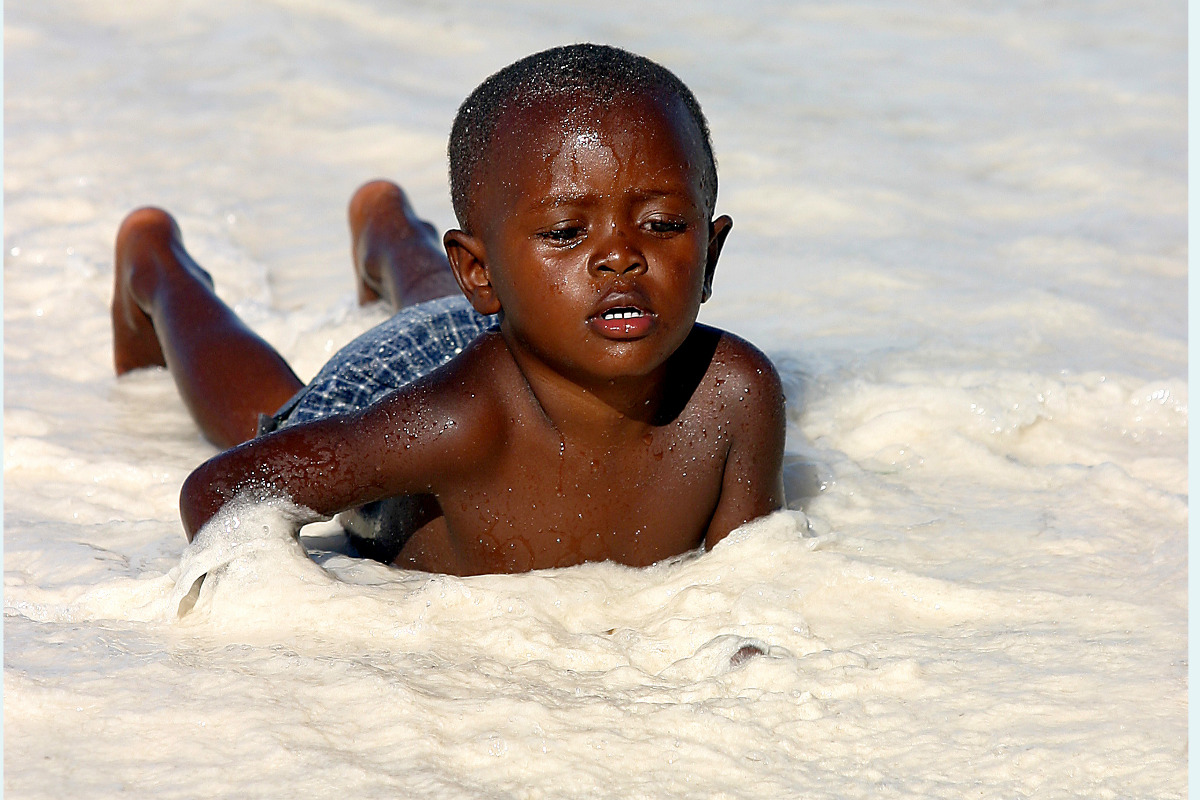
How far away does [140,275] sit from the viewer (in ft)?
11.6

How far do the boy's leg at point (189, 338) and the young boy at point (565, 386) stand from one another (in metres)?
0.60

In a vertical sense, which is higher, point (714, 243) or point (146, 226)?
point (714, 243)

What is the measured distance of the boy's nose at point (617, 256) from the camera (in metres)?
2.16

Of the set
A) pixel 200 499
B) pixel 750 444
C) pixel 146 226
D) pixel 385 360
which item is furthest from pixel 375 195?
pixel 750 444

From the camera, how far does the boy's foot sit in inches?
139

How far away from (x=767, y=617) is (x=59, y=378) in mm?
2392

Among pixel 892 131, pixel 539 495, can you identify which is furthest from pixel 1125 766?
pixel 892 131

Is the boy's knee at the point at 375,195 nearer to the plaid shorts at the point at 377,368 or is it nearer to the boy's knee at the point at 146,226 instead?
the boy's knee at the point at 146,226

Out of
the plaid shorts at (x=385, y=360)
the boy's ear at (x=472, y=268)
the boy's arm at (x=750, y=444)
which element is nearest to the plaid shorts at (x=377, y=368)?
the plaid shorts at (x=385, y=360)

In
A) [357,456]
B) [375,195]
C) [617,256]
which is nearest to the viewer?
[617,256]

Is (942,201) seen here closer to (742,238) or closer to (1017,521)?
(742,238)

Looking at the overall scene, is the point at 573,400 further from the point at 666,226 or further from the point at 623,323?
the point at 666,226

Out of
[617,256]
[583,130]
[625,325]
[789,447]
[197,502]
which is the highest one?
[583,130]

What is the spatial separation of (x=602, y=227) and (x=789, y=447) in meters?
1.11
